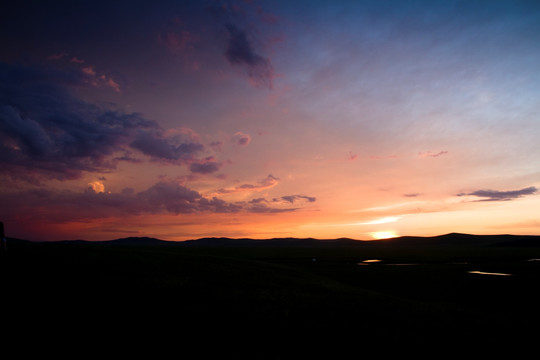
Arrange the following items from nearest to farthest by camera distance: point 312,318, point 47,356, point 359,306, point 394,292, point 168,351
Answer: point 47,356 → point 168,351 → point 312,318 → point 359,306 → point 394,292

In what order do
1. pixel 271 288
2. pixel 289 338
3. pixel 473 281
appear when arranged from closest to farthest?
pixel 289 338
pixel 271 288
pixel 473 281

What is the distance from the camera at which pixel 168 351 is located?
10.5 meters

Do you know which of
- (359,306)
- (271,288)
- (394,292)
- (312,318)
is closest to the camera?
(312,318)

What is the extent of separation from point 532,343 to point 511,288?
18641mm

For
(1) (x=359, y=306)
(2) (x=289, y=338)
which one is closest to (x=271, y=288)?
(1) (x=359, y=306)

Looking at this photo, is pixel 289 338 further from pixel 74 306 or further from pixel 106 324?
pixel 74 306

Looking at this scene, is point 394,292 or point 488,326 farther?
point 394,292

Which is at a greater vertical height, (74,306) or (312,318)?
(74,306)

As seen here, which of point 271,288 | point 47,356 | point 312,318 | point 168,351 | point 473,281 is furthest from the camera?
point 473,281

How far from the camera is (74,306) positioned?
13.1 meters

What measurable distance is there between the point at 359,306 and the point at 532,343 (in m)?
8.31

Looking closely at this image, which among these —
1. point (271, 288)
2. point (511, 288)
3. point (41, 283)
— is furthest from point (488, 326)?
point (41, 283)

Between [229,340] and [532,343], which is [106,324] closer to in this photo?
[229,340]

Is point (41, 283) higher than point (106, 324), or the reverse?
point (41, 283)
